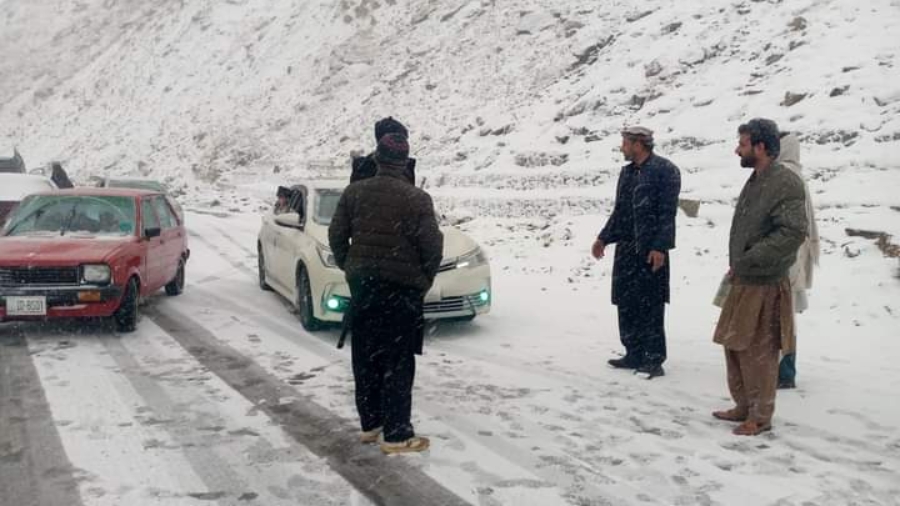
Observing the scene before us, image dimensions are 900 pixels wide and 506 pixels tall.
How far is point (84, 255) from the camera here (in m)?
7.50

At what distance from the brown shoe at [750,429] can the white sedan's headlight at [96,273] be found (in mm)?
5818

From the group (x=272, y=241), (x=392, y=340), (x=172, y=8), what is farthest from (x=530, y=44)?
(x=172, y=8)

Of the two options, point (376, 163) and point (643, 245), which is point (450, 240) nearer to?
point (643, 245)

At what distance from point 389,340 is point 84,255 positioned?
4.37 metres

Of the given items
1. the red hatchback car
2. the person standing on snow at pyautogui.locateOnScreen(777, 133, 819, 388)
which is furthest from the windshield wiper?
the person standing on snow at pyautogui.locateOnScreen(777, 133, 819, 388)

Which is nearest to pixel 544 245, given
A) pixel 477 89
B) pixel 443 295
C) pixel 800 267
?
pixel 443 295

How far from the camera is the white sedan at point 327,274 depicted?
25.1 ft

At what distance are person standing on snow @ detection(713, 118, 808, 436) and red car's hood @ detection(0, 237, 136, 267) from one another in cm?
579

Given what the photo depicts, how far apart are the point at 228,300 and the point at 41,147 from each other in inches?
1589

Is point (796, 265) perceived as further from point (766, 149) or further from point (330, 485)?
point (330, 485)

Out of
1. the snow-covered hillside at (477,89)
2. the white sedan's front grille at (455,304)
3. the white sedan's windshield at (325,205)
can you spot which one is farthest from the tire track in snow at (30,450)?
the snow-covered hillside at (477,89)

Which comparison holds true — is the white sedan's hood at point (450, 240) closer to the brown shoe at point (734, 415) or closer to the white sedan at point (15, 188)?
the brown shoe at point (734, 415)

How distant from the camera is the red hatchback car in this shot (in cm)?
727

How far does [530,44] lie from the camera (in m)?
25.2
